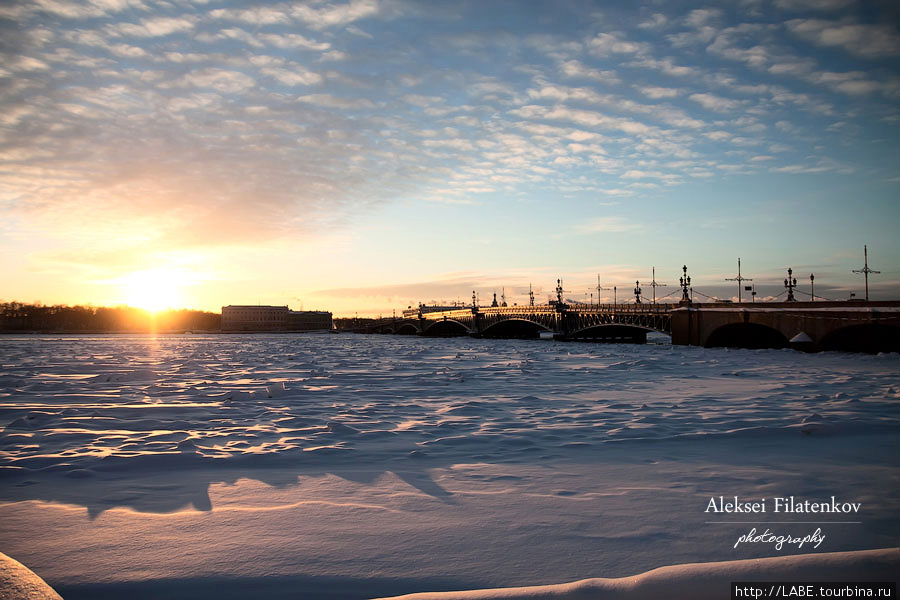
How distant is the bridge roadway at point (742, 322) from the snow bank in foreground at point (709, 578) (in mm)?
34680

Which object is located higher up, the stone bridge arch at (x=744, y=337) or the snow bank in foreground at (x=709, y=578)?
the snow bank in foreground at (x=709, y=578)

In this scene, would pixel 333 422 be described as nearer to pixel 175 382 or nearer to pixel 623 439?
pixel 623 439

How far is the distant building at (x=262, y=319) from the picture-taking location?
177125mm

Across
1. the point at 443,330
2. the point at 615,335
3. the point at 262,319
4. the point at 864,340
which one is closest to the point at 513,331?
the point at 615,335

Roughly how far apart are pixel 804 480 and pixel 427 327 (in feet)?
345

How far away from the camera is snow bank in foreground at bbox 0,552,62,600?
2979 mm

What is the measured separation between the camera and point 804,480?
675 centimetres

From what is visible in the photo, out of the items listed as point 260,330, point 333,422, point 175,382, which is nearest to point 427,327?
A: point 260,330

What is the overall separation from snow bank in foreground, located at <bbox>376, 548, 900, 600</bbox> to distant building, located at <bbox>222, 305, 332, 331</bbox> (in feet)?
589

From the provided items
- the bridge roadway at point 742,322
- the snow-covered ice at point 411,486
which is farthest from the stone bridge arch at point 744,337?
the snow-covered ice at point 411,486

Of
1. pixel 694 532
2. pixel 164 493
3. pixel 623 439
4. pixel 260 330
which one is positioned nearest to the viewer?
pixel 694 532

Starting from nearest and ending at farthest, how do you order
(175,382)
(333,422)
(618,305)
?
(333,422), (175,382), (618,305)

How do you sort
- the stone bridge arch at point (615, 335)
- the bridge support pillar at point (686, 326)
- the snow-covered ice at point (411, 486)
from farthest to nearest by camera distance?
the stone bridge arch at point (615, 335), the bridge support pillar at point (686, 326), the snow-covered ice at point (411, 486)

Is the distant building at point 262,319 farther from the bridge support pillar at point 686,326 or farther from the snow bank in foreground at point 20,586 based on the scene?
the snow bank in foreground at point 20,586
